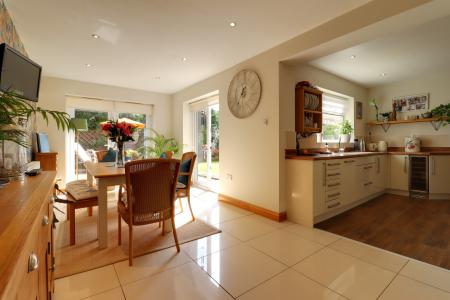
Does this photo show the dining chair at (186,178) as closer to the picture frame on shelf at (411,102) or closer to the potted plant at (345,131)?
the potted plant at (345,131)

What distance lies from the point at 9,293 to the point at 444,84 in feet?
19.8

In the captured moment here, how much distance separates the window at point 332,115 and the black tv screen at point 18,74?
4.26 metres

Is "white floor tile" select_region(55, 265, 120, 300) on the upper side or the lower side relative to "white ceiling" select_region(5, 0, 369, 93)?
lower

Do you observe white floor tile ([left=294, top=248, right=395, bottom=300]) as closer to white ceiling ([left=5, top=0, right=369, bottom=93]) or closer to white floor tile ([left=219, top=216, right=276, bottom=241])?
white floor tile ([left=219, top=216, right=276, bottom=241])

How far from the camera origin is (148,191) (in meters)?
1.91

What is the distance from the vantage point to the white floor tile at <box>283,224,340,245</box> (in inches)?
92.0

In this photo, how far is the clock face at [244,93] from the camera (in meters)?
3.21

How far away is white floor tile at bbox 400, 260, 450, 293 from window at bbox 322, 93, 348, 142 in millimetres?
2548

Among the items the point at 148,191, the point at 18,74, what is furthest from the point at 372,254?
the point at 18,74

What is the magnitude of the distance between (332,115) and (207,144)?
9.09 feet

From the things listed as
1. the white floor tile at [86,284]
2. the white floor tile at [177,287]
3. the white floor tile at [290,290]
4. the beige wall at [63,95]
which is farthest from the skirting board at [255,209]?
the beige wall at [63,95]

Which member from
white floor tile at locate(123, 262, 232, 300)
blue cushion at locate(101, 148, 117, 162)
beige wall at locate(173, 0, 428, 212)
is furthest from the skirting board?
blue cushion at locate(101, 148, 117, 162)

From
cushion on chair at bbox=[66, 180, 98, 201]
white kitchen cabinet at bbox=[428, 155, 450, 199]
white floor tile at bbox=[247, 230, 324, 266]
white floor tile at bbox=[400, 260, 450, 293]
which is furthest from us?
white kitchen cabinet at bbox=[428, 155, 450, 199]

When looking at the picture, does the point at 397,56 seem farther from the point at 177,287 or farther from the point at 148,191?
the point at 177,287
